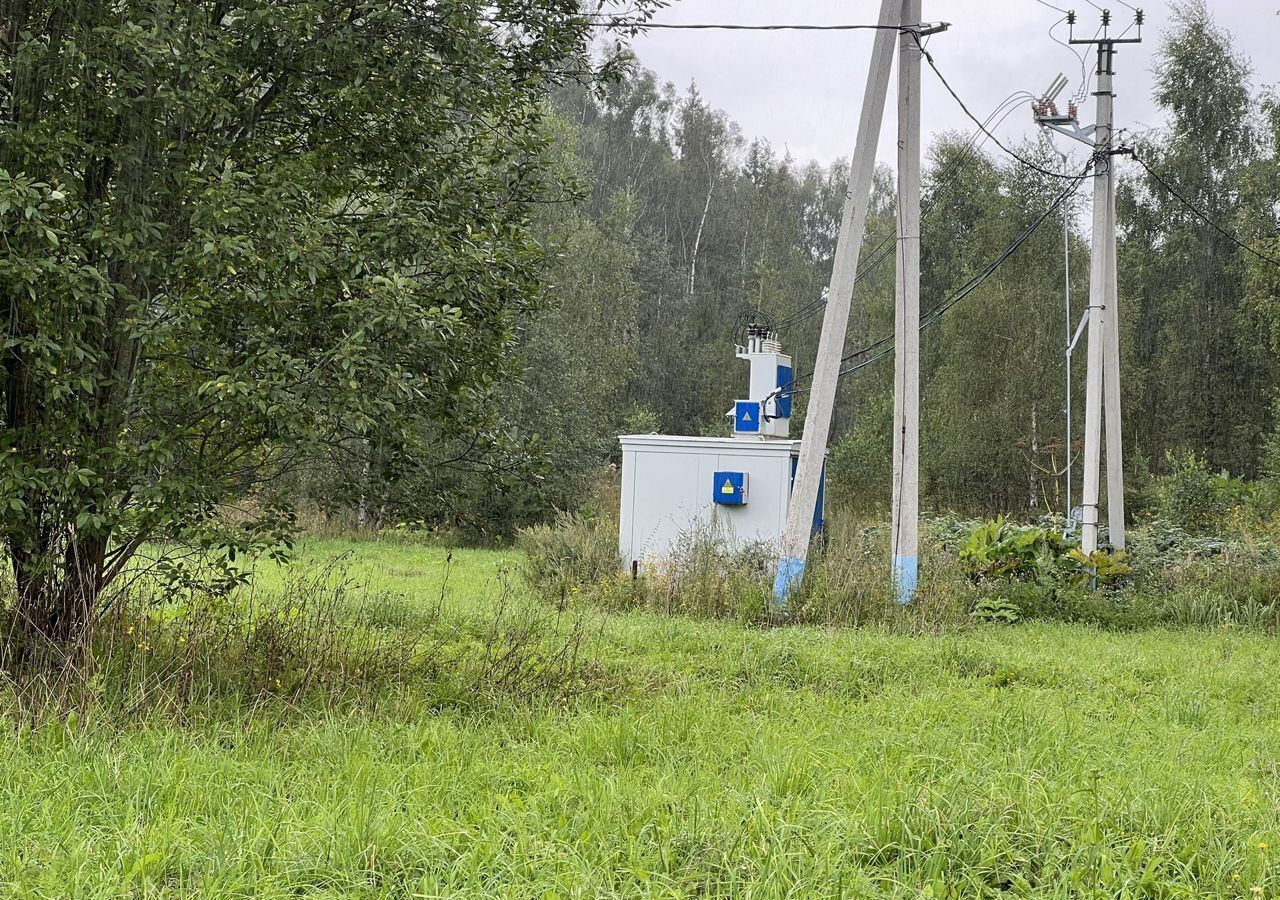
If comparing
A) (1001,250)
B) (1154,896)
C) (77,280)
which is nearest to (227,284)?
(77,280)

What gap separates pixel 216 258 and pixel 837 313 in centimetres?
722

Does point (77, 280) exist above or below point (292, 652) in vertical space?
above

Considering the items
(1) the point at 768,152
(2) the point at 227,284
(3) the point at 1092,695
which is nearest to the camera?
(2) the point at 227,284

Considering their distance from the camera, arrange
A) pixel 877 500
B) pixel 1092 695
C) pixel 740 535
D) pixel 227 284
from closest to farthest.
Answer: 1. pixel 227 284
2. pixel 1092 695
3. pixel 740 535
4. pixel 877 500

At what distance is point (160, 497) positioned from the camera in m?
5.49

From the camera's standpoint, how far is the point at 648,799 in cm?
429

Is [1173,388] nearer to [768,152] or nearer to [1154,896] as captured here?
[768,152]

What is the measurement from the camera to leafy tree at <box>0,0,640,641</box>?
5.45 meters

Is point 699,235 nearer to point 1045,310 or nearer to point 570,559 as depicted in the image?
point 1045,310

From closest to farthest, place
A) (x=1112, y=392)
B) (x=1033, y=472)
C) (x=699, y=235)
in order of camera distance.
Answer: (x=1112, y=392) < (x=1033, y=472) < (x=699, y=235)

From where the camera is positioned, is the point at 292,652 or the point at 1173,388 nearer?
the point at 292,652

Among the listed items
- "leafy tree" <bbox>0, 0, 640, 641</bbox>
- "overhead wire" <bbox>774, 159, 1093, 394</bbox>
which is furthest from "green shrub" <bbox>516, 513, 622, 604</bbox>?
"leafy tree" <bbox>0, 0, 640, 641</bbox>

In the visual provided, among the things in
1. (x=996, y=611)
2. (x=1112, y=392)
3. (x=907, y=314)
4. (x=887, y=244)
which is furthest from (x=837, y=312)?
(x=887, y=244)

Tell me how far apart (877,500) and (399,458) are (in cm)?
2573
